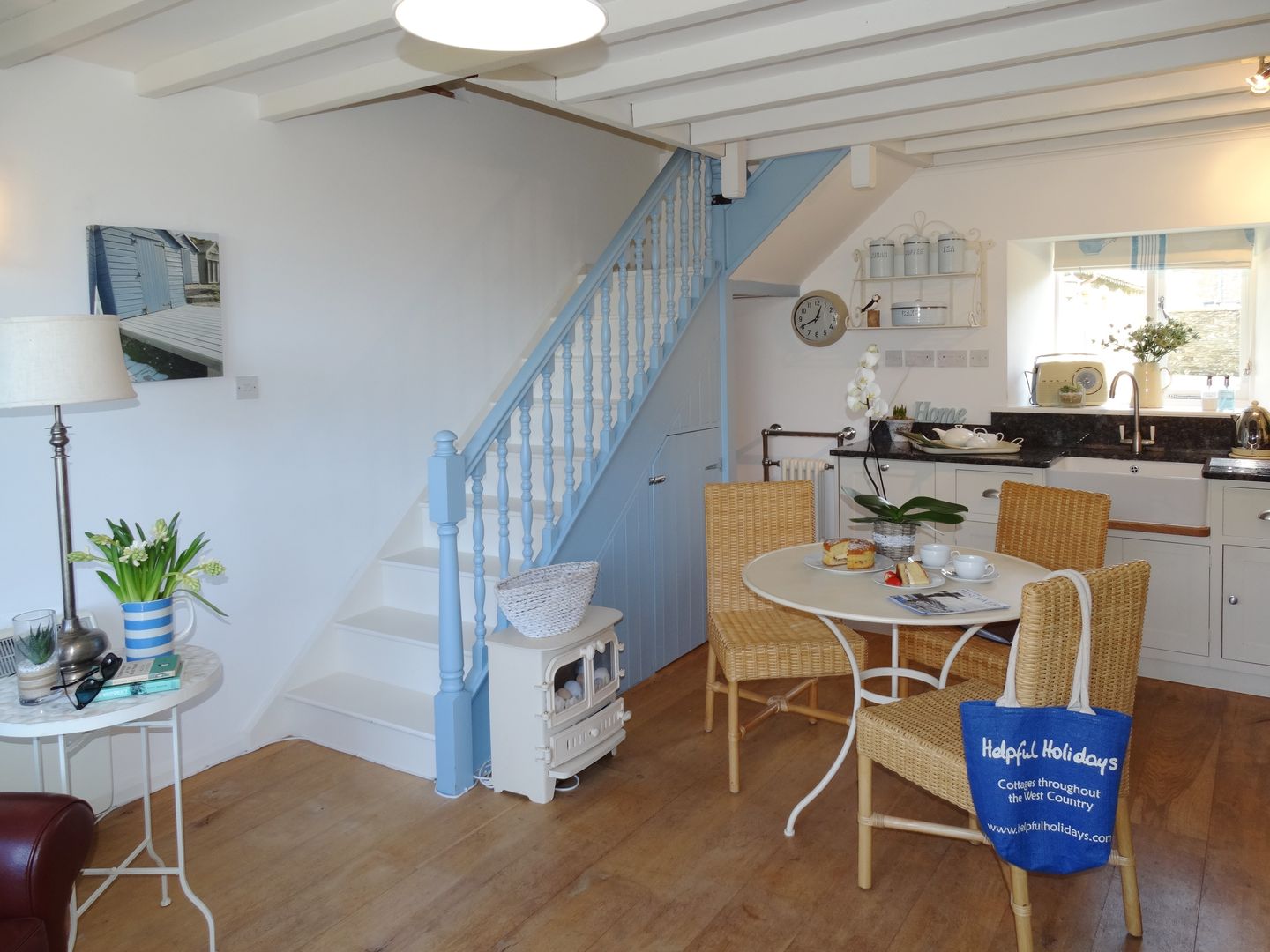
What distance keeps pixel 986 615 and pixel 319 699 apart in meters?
2.42

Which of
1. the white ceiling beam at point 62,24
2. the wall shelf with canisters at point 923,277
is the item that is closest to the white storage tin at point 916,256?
the wall shelf with canisters at point 923,277

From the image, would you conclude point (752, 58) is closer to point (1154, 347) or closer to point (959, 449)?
point (959, 449)

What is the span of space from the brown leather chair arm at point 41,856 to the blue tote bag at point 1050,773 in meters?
1.93

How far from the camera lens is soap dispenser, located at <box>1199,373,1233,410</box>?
183 inches

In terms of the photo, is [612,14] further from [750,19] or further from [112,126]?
[112,126]

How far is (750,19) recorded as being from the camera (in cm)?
287

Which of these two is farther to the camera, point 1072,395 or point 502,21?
point 1072,395

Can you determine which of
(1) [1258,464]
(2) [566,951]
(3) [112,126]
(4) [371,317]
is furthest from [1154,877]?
(3) [112,126]

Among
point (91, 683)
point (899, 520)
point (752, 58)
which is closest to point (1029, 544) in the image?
point (899, 520)

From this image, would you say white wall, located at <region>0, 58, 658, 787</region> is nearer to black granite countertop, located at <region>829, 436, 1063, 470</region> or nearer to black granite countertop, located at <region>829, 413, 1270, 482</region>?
black granite countertop, located at <region>829, 436, 1063, 470</region>

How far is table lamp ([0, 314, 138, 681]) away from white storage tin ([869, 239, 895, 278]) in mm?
3777

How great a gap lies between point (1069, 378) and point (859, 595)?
2.86 m

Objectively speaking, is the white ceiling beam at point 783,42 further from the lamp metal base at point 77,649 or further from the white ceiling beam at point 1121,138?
the lamp metal base at point 77,649

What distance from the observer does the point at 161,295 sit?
3174 mm
